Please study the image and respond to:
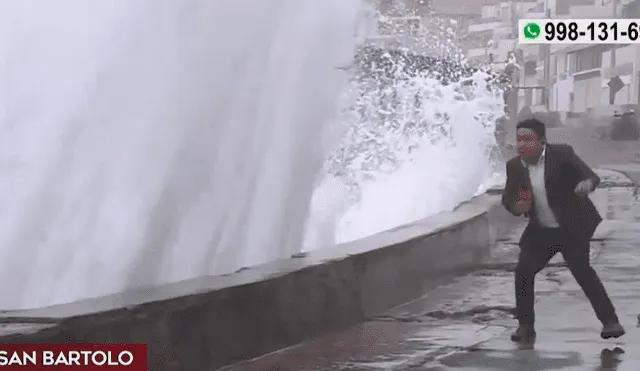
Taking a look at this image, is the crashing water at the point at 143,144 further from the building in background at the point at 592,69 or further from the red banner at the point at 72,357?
the building in background at the point at 592,69

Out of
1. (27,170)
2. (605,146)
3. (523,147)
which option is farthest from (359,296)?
(605,146)

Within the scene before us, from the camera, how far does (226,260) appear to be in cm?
1001

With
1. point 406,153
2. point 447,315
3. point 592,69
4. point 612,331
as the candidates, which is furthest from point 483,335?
point 592,69

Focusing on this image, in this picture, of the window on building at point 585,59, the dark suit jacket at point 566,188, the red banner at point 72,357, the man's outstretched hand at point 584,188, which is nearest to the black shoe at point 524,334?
the dark suit jacket at point 566,188

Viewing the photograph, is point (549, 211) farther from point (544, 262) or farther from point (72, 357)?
point (72, 357)

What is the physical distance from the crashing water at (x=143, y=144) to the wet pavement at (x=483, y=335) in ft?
4.04

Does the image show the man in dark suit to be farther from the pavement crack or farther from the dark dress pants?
the pavement crack

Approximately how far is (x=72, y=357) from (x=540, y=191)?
343 cm

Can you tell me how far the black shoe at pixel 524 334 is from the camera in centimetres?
842

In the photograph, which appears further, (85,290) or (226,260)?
(226,260)

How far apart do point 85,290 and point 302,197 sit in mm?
3042

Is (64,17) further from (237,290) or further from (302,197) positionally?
(237,290)

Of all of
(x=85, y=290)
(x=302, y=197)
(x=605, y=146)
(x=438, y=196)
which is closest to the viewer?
(x=85, y=290)

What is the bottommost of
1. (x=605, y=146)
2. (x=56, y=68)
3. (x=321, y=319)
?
(x=321, y=319)
